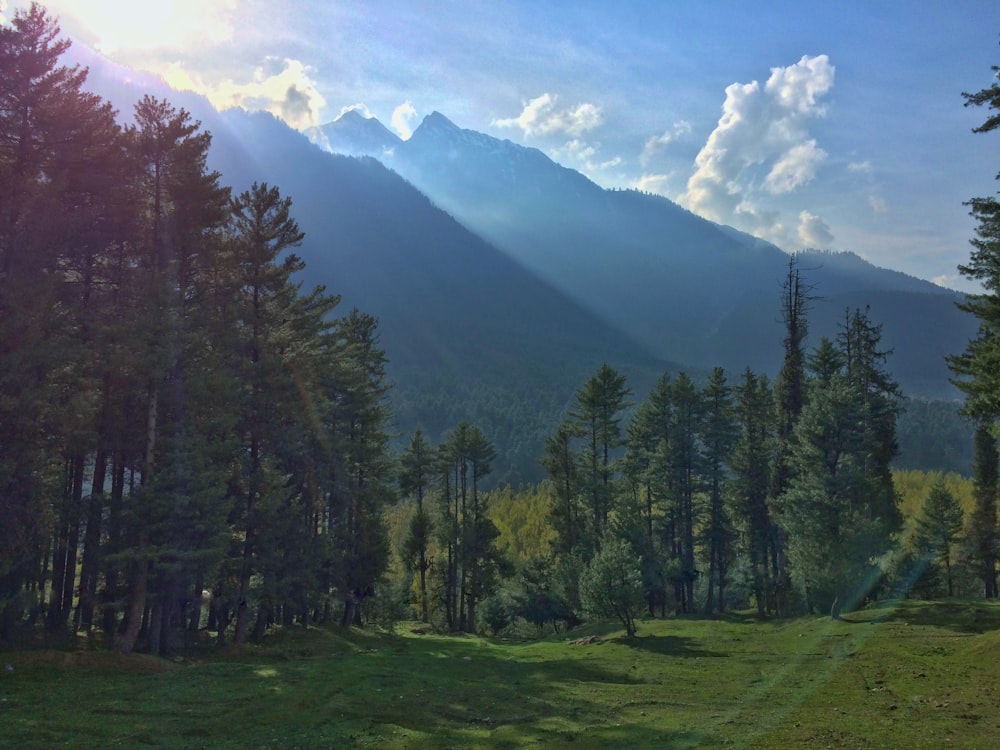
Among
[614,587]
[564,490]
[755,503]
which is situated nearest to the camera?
[614,587]

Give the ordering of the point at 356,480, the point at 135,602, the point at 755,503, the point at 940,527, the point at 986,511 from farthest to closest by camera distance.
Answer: the point at 940,527 → the point at 986,511 → the point at 755,503 → the point at 356,480 → the point at 135,602

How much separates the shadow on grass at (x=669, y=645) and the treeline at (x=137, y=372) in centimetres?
1661

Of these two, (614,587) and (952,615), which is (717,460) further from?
(952,615)

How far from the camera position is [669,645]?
106ft

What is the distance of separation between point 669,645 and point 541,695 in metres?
13.3

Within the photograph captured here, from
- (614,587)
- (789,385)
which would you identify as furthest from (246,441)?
(789,385)

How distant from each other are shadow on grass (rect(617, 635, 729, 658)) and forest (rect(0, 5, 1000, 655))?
1.23 m

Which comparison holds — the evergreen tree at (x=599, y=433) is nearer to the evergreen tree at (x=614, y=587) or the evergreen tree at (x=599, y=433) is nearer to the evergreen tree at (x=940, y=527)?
the evergreen tree at (x=614, y=587)

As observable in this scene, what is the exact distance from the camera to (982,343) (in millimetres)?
23953

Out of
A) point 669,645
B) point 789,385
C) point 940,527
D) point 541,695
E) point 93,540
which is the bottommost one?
point 669,645

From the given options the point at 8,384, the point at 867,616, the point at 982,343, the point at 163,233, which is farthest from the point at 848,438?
the point at 8,384

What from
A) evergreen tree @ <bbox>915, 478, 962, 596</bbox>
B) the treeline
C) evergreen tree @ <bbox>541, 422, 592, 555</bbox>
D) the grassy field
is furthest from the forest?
the grassy field

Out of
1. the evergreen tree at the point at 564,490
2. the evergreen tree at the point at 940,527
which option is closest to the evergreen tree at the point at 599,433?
the evergreen tree at the point at 564,490

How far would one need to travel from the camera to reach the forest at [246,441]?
2273cm
